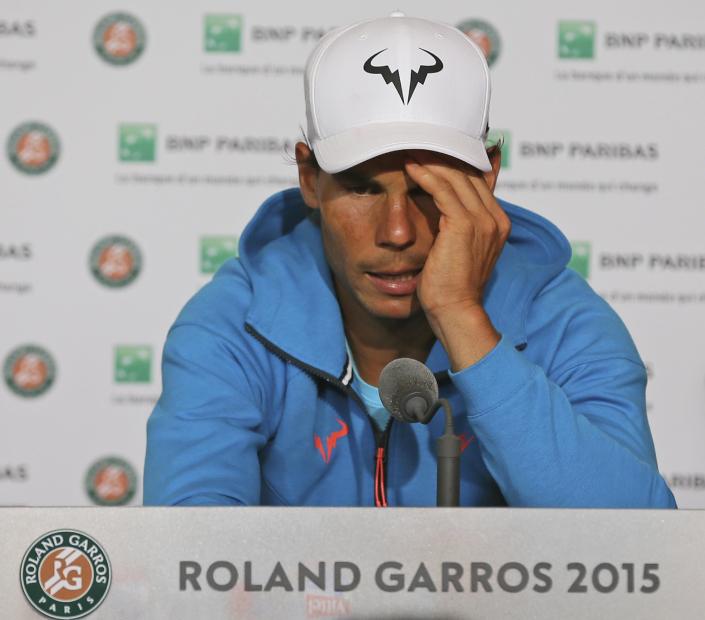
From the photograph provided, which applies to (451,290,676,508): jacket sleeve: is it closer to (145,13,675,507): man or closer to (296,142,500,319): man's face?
(145,13,675,507): man

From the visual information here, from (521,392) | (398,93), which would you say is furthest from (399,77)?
(521,392)

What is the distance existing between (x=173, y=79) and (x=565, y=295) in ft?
4.97

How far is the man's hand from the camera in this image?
1.17m

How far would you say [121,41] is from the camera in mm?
2629

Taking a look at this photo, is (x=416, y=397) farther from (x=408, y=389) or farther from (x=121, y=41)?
(x=121, y=41)

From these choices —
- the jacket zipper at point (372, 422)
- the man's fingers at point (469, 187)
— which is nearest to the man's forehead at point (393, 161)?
the man's fingers at point (469, 187)

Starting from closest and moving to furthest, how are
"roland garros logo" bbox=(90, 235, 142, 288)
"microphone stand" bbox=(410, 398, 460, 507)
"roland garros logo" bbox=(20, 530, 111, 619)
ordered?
"roland garros logo" bbox=(20, 530, 111, 619) → "microphone stand" bbox=(410, 398, 460, 507) → "roland garros logo" bbox=(90, 235, 142, 288)

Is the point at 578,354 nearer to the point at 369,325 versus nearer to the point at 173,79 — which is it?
the point at 369,325

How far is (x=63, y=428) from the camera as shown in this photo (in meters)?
2.64

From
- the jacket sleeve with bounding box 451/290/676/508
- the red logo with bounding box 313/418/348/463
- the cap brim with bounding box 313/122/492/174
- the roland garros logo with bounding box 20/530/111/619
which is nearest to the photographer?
the roland garros logo with bounding box 20/530/111/619

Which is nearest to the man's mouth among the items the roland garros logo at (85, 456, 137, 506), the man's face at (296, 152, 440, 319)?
the man's face at (296, 152, 440, 319)

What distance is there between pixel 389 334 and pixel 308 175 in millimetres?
228

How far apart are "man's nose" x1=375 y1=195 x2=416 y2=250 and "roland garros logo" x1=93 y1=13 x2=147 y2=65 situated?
1549 millimetres

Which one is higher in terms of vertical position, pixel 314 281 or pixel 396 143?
pixel 396 143
